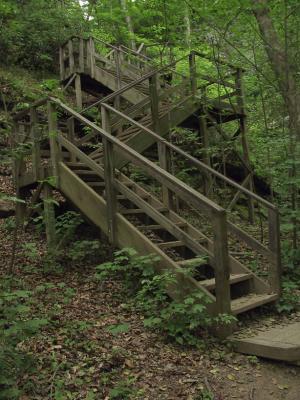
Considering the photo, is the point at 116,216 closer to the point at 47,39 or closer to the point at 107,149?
the point at 107,149

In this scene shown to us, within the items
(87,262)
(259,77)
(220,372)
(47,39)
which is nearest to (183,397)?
(220,372)

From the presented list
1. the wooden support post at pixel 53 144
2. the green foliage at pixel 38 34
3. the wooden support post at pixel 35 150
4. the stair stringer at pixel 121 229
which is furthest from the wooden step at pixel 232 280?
the green foliage at pixel 38 34

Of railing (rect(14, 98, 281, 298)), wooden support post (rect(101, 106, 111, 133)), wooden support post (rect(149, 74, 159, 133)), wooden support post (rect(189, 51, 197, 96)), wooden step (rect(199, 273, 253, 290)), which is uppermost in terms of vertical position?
wooden support post (rect(189, 51, 197, 96))

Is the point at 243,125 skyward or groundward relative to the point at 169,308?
skyward

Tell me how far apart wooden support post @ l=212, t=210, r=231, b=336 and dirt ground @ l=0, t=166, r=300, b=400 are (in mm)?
375

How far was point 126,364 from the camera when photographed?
413 centimetres

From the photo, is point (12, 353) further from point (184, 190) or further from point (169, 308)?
point (184, 190)

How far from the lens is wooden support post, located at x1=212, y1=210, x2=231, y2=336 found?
188 inches

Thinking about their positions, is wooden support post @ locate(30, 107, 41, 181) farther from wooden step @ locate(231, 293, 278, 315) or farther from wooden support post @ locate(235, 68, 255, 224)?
wooden support post @ locate(235, 68, 255, 224)

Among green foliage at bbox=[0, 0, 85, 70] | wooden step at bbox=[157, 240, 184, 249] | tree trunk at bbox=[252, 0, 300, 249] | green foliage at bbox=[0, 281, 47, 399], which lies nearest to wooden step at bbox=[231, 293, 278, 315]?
wooden step at bbox=[157, 240, 184, 249]

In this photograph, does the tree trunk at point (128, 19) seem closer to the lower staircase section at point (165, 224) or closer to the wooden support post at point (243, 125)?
the wooden support post at point (243, 125)

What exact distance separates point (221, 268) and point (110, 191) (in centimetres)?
208

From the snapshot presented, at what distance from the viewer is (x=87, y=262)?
667cm

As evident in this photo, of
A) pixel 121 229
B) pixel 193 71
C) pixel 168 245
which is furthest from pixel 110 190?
pixel 193 71
